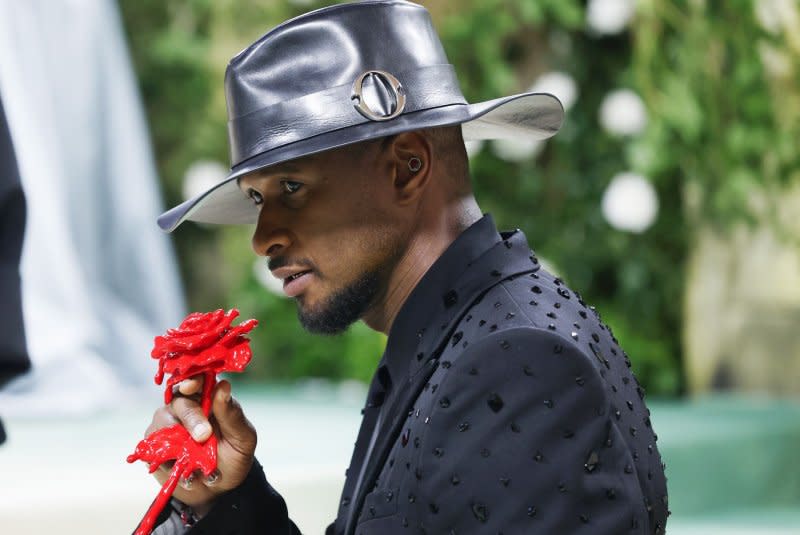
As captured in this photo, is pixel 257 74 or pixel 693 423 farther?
pixel 693 423

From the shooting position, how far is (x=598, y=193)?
16.5 ft

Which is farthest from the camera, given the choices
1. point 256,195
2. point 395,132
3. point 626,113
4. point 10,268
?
point 626,113

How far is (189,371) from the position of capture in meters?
1.32

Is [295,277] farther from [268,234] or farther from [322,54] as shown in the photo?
[322,54]

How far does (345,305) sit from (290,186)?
0.45 feet

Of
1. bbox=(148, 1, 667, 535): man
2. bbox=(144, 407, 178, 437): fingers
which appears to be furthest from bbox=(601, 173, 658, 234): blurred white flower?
bbox=(144, 407, 178, 437): fingers

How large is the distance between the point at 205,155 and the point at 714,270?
2.79m

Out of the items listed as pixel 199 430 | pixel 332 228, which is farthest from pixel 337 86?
pixel 199 430

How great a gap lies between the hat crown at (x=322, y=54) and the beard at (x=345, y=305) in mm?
205

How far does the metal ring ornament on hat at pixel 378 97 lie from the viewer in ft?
4.27

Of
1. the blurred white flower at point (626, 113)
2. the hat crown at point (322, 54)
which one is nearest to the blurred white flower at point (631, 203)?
the blurred white flower at point (626, 113)

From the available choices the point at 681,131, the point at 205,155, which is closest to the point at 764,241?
the point at 681,131

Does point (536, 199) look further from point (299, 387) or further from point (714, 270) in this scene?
point (299, 387)

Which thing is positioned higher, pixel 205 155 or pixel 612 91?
pixel 205 155
